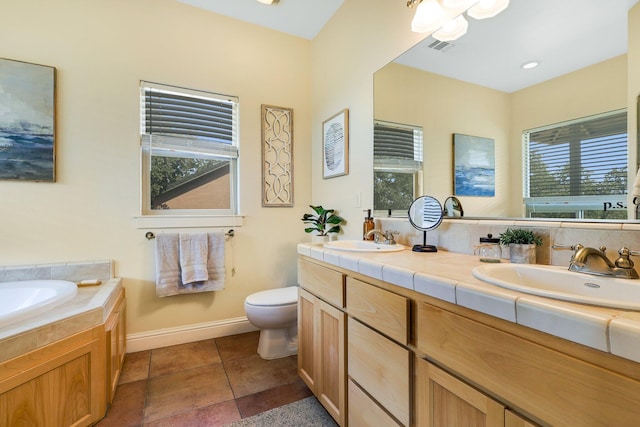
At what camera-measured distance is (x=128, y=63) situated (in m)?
2.22

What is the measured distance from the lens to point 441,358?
2.76 ft

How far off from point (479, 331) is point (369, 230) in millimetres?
1221

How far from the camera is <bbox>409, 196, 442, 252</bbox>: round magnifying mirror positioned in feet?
4.96

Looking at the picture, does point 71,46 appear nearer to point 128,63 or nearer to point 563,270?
point 128,63

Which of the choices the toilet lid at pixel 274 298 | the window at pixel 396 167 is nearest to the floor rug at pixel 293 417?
the toilet lid at pixel 274 298

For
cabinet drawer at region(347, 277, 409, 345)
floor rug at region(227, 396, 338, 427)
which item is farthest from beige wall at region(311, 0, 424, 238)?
floor rug at region(227, 396, 338, 427)

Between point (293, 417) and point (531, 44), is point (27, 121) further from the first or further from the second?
point (531, 44)

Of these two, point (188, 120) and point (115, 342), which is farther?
point (188, 120)

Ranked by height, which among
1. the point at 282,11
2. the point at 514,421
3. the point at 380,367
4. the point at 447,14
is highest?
the point at 282,11

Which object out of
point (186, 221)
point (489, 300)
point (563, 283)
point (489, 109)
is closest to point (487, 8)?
point (489, 109)

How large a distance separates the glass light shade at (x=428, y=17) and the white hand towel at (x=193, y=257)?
2.05 meters

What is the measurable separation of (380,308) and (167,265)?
181 centimetres

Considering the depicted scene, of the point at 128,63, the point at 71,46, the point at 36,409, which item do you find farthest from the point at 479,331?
the point at 71,46

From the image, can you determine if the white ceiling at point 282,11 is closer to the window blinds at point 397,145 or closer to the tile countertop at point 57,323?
the window blinds at point 397,145
